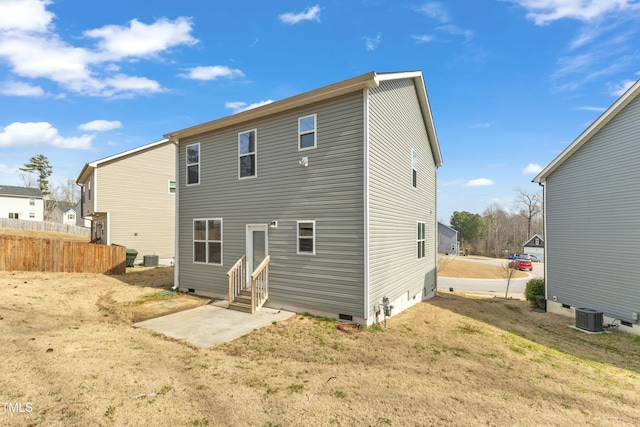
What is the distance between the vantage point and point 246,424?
141 inches

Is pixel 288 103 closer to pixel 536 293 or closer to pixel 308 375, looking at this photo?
pixel 308 375

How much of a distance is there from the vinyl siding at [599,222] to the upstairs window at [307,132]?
34.7ft

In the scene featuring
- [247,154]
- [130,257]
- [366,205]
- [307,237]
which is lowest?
[130,257]

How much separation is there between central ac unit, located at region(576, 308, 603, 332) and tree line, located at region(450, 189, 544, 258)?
5234 cm

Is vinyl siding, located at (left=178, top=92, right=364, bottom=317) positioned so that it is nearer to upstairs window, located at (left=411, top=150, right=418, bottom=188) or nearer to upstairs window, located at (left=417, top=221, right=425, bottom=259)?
upstairs window, located at (left=411, top=150, right=418, bottom=188)

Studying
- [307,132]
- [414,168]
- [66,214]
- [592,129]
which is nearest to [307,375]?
[307,132]

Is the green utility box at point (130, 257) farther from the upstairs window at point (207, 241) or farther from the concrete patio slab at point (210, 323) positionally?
the concrete patio slab at point (210, 323)

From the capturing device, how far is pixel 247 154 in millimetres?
9766

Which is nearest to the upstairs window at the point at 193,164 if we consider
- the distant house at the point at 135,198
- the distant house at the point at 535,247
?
the distant house at the point at 135,198

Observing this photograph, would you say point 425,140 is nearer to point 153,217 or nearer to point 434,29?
point 434,29

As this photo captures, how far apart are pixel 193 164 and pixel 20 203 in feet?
156

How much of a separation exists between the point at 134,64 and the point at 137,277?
10.2 meters

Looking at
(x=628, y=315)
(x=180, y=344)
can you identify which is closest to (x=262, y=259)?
(x=180, y=344)

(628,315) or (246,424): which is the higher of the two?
(246,424)
